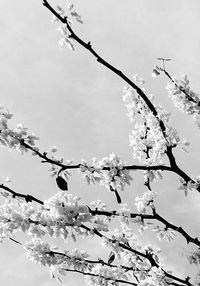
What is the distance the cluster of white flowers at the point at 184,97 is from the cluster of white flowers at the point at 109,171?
167 cm

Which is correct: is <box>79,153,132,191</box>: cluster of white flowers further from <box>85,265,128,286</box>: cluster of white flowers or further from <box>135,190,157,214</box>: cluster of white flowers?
<box>85,265,128,286</box>: cluster of white flowers

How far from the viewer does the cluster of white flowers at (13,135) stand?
6.00 meters

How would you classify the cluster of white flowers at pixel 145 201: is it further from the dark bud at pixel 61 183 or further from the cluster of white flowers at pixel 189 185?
the dark bud at pixel 61 183

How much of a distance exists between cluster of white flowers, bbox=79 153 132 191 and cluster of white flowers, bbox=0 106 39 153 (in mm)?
945

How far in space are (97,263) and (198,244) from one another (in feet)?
6.63

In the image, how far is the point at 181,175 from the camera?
6949 mm

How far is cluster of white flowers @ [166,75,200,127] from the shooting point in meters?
7.18

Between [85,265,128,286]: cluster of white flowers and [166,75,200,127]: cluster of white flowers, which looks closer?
[166,75,200,127]: cluster of white flowers

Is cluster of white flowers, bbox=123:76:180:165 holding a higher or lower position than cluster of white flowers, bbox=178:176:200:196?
higher

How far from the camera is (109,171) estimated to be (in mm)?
6574

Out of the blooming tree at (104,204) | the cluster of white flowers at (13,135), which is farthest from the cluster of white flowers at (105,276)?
the cluster of white flowers at (13,135)

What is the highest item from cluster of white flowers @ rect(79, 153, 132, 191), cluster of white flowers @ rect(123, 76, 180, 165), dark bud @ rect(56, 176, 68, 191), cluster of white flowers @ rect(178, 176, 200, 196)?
cluster of white flowers @ rect(123, 76, 180, 165)

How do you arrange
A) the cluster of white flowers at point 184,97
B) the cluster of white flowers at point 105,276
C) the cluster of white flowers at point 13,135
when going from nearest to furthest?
the cluster of white flowers at point 13,135 → the cluster of white flowers at point 184,97 → the cluster of white flowers at point 105,276

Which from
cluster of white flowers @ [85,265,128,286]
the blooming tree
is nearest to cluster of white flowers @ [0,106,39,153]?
the blooming tree
